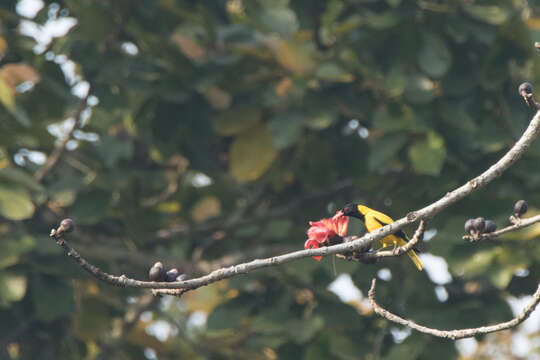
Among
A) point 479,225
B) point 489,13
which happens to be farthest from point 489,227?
point 489,13

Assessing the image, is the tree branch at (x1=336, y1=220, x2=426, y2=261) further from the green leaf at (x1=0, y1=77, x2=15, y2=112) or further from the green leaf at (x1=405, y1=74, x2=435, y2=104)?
the green leaf at (x1=0, y1=77, x2=15, y2=112)

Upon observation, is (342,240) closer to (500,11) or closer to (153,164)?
(500,11)

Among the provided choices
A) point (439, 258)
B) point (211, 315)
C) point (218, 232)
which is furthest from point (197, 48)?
point (439, 258)

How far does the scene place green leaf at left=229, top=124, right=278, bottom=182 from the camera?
15.2 ft

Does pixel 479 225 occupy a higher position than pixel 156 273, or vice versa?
pixel 479 225

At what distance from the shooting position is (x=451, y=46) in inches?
185

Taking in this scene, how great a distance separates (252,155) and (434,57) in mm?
1169

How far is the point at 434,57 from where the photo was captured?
168 inches

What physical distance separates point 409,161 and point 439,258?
640 millimetres

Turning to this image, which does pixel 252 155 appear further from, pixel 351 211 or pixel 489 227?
pixel 489 227

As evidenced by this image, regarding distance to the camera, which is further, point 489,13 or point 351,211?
point 489,13

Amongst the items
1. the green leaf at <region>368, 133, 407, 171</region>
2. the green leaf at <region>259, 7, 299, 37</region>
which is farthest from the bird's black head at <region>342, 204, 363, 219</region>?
the green leaf at <region>259, 7, 299, 37</region>

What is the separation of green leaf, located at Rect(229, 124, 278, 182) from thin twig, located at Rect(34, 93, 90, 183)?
0.90 m

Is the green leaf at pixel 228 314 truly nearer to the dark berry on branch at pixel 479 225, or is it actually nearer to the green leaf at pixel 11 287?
the green leaf at pixel 11 287
